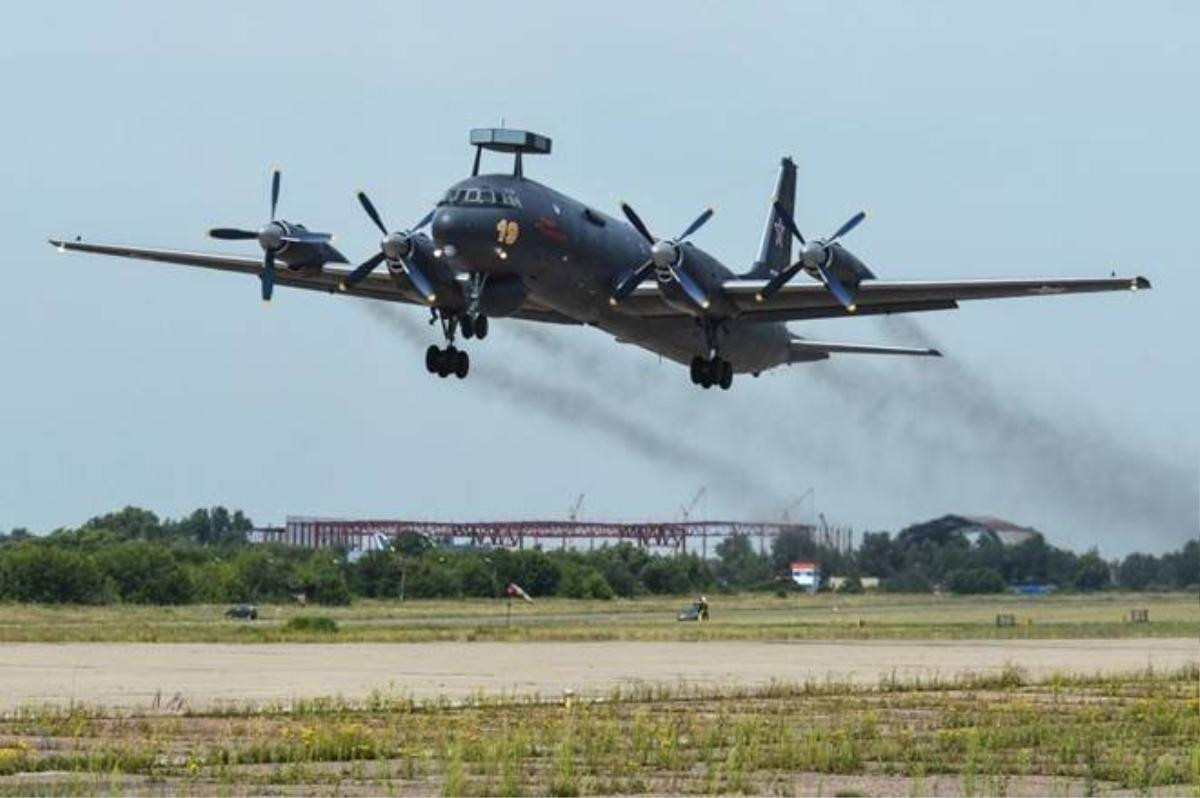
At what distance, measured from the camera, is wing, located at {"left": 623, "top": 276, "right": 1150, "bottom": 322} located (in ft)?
188

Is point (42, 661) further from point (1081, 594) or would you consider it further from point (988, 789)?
point (1081, 594)

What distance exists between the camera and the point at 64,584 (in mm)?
104625

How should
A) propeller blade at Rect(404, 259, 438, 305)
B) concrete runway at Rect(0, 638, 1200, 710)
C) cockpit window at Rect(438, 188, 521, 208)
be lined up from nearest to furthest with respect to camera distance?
concrete runway at Rect(0, 638, 1200, 710) < cockpit window at Rect(438, 188, 521, 208) < propeller blade at Rect(404, 259, 438, 305)

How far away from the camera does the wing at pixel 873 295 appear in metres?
57.4

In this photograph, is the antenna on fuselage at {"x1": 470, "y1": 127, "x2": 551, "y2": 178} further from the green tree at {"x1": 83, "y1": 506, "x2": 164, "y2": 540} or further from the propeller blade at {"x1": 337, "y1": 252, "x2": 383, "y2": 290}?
the green tree at {"x1": 83, "y1": 506, "x2": 164, "y2": 540}

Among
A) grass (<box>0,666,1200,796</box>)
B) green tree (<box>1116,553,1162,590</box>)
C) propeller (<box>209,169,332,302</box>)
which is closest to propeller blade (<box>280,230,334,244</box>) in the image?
propeller (<box>209,169,332,302</box>)

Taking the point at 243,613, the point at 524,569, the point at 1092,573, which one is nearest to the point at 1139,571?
the point at 1092,573

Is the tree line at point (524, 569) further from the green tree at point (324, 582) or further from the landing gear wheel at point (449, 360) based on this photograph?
the landing gear wheel at point (449, 360)

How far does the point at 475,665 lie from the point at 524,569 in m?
73.0

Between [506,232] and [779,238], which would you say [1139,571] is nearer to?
[779,238]

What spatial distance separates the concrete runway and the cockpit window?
36.8 ft

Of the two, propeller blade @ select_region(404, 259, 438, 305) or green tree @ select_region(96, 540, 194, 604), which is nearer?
propeller blade @ select_region(404, 259, 438, 305)

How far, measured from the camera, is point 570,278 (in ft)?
180

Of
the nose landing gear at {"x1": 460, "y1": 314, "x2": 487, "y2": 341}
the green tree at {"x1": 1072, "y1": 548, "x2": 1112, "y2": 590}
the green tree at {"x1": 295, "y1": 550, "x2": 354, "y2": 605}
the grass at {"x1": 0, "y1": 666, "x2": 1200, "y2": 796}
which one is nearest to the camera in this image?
the grass at {"x1": 0, "y1": 666, "x2": 1200, "y2": 796}
